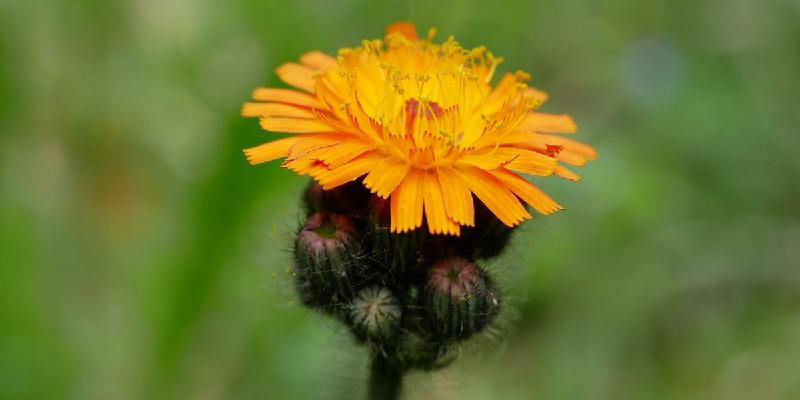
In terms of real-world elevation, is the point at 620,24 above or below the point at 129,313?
above

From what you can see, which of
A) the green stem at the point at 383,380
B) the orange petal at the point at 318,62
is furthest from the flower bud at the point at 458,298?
the orange petal at the point at 318,62

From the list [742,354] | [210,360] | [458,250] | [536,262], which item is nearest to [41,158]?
[210,360]

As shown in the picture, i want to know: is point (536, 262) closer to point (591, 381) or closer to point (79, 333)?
point (591, 381)

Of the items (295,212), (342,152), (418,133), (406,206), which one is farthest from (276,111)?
(295,212)

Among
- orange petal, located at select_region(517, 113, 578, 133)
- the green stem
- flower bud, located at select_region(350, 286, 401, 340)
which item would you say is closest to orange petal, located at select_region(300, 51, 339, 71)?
orange petal, located at select_region(517, 113, 578, 133)

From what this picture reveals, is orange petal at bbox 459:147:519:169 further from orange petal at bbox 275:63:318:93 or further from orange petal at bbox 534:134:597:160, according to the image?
orange petal at bbox 275:63:318:93

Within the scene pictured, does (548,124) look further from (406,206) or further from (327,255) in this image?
(327,255)
